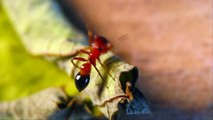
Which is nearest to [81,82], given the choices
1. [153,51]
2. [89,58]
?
[89,58]

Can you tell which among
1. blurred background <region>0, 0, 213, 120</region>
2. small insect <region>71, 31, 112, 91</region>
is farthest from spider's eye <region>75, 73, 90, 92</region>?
blurred background <region>0, 0, 213, 120</region>

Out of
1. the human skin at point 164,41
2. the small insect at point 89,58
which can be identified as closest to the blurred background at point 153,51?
the human skin at point 164,41

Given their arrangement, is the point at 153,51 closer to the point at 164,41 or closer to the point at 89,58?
the point at 164,41

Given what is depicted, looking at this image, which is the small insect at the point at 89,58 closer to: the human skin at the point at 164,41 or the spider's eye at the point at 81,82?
the spider's eye at the point at 81,82

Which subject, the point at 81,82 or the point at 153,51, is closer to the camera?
the point at 81,82

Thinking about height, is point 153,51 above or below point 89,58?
below

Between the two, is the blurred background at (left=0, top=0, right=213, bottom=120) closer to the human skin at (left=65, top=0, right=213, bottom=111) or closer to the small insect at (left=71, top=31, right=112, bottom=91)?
the human skin at (left=65, top=0, right=213, bottom=111)

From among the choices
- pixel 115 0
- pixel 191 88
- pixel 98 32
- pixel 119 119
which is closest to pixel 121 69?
pixel 119 119
